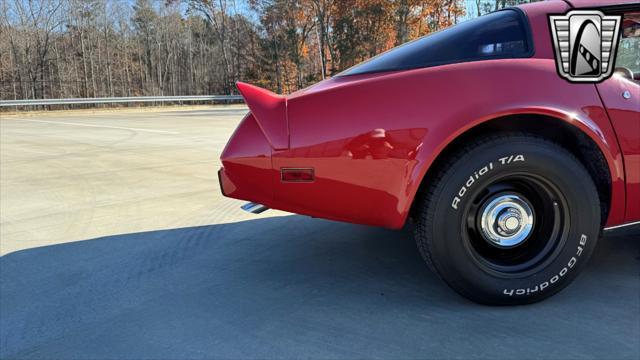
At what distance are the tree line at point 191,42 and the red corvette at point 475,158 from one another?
99.8 feet

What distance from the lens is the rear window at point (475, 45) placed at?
87.0 inches

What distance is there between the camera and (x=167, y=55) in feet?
147

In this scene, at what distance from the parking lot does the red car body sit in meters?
0.45

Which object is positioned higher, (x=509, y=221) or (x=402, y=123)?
(x=402, y=123)

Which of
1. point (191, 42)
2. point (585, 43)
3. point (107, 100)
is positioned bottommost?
point (585, 43)

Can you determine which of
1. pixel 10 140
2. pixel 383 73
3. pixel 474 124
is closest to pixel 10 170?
pixel 10 140

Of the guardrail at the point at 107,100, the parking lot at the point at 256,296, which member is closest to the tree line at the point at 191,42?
the guardrail at the point at 107,100

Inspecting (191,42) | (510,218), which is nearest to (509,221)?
(510,218)

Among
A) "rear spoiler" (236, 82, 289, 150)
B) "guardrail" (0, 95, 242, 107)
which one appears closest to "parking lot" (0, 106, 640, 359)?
"rear spoiler" (236, 82, 289, 150)

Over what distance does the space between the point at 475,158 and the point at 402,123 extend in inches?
14.0

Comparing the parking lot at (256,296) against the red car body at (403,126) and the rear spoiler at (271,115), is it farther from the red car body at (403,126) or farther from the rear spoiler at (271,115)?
the rear spoiler at (271,115)

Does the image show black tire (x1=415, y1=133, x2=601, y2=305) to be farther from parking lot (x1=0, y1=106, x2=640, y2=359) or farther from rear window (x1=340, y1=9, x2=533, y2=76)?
Result: rear window (x1=340, y1=9, x2=533, y2=76)

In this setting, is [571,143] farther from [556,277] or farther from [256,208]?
[256,208]

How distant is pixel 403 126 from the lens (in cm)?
203
